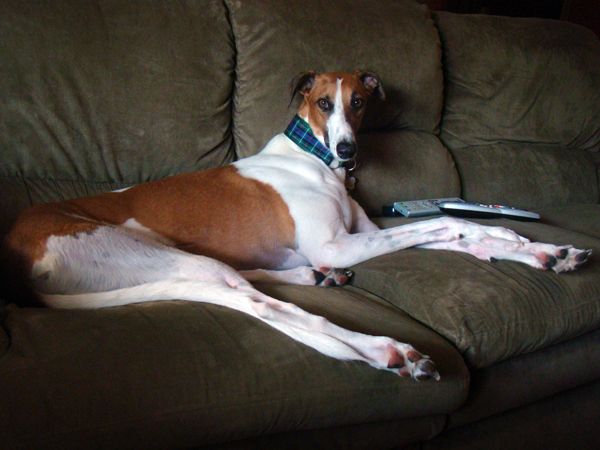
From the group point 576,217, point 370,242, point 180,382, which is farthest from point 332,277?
point 576,217

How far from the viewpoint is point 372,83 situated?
255cm

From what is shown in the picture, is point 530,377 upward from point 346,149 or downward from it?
downward

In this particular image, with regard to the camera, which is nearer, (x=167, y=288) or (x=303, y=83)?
(x=167, y=288)

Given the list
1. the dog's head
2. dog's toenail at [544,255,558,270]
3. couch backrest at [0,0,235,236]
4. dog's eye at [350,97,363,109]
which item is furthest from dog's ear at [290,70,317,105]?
dog's toenail at [544,255,558,270]

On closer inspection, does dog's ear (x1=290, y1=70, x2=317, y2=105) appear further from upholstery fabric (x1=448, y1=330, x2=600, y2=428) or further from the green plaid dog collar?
upholstery fabric (x1=448, y1=330, x2=600, y2=428)

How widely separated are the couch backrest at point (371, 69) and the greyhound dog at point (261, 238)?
16cm

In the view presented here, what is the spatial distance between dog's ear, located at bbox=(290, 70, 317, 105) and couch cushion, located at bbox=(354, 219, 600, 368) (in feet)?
2.74

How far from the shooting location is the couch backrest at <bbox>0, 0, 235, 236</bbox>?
203cm

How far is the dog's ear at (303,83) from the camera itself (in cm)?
233

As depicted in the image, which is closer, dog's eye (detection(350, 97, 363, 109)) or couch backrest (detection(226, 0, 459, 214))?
dog's eye (detection(350, 97, 363, 109))

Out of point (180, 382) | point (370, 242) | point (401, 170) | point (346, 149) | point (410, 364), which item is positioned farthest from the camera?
point (401, 170)

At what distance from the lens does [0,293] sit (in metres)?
1.67

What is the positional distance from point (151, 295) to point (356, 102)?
1260 mm

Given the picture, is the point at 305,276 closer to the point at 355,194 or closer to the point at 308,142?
the point at 308,142
